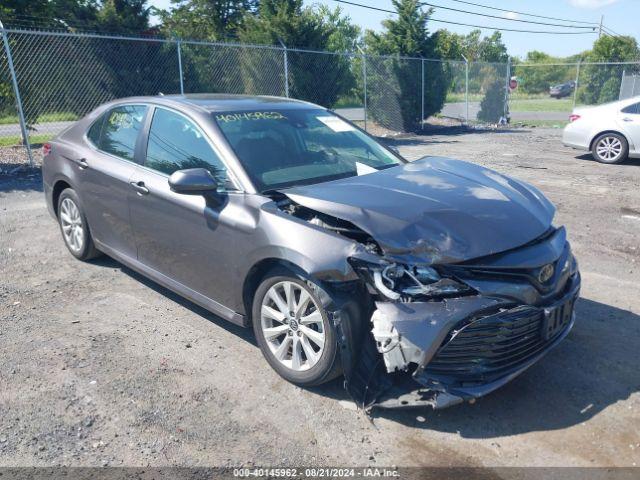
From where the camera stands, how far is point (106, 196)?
184 inches

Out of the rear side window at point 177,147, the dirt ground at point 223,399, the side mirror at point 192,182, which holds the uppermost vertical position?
the rear side window at point 177,147

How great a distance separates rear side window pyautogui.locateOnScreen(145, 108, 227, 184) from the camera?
12.7 feet

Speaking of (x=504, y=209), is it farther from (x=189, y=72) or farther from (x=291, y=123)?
(x=189, y=72)

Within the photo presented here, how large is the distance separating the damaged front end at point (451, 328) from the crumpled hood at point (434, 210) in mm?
101

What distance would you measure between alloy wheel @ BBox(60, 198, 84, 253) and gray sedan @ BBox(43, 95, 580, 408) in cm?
76

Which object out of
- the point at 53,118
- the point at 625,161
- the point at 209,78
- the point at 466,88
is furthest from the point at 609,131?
the point at 53,118

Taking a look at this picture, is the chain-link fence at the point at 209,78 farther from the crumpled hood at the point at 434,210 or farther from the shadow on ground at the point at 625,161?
the crumpled hood at the point at 434,210

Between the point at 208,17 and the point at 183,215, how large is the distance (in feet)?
103

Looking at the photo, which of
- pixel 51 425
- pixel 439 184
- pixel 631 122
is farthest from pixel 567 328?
pixel 631 122

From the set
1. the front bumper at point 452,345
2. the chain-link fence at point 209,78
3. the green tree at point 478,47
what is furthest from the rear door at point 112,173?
the green tree at point 478,47

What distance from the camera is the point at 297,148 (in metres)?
4.14

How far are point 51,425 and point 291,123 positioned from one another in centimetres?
265

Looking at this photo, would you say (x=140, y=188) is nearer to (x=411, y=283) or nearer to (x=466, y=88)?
(x=411, y=283)

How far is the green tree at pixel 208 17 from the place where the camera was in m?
31.5
